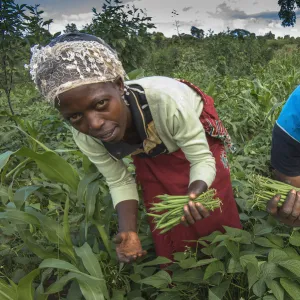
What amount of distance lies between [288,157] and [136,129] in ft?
1.72

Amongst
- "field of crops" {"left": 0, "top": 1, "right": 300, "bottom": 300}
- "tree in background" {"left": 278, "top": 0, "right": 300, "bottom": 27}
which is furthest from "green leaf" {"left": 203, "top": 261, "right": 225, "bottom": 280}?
"tree in background" {"left": 278, "top": 0, "right": 300, "bottom": 27}

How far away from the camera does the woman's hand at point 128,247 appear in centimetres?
137

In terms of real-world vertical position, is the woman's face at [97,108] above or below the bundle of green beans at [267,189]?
above

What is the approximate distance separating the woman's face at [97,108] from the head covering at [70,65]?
0.02 metres

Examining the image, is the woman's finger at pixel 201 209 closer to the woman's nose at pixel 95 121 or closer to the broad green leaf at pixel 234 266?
the broad green leaf at pixel 234 266

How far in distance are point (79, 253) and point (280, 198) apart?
0.71 metres

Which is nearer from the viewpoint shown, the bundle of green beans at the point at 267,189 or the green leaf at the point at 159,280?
the bundle of green beans at the point at 267,189

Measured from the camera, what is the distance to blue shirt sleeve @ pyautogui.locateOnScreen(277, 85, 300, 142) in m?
1.12

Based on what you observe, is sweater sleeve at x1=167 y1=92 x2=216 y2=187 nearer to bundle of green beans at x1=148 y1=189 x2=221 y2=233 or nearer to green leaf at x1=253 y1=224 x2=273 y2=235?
bundle of green beans at x1=148 y1=189 x2=221 y2=233

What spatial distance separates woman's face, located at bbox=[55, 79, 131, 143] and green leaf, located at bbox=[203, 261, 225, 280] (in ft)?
1.70

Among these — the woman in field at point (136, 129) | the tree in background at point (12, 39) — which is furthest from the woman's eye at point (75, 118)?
the tree in background at point (12, 39)

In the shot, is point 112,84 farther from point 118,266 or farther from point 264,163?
point 264,163

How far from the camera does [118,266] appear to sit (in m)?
1.58

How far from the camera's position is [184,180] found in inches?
56.5
